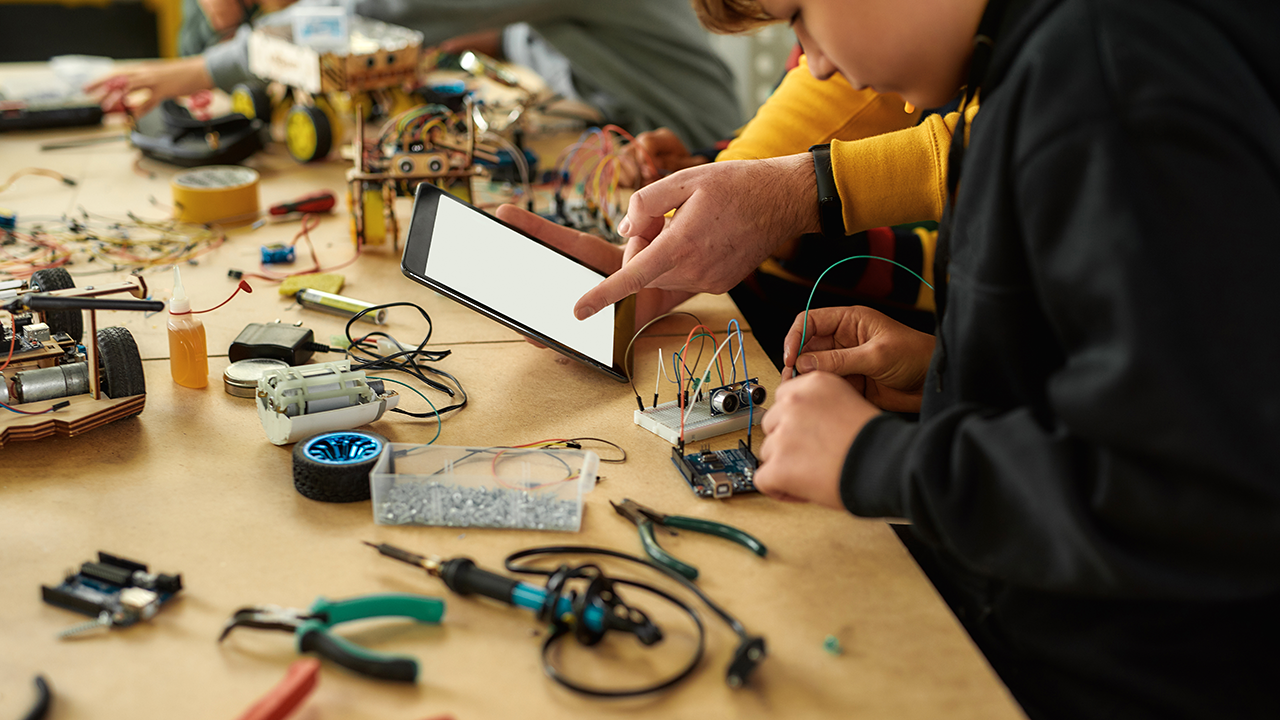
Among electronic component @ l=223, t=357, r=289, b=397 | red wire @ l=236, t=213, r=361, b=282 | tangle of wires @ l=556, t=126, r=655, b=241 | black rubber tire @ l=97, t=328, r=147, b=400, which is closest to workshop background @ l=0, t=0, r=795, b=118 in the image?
tangle of wires @ l=556, t=126, r=655, b=241

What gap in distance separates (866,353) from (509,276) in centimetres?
41

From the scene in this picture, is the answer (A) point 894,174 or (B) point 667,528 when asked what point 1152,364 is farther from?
(A) point 894,174

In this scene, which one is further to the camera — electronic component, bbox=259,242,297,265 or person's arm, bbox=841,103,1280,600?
electronic component, bbox=259,242,297,265

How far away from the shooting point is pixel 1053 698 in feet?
2.20

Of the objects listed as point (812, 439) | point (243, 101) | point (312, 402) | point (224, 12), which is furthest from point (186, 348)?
point (224, 12)

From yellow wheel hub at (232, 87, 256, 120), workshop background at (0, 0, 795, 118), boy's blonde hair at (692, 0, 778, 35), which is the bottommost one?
workshop background at (0, 0, 795, 118)

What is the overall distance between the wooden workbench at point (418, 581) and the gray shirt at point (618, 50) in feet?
4.26

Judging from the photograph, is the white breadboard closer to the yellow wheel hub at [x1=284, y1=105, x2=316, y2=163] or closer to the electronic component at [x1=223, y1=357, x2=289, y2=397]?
the electronic component at [x1=223, y1=357, x2=289, y2=397]

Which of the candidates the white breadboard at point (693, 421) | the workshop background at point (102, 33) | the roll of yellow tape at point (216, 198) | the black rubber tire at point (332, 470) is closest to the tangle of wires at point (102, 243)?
the roll of yellow tape at point (216, 198)

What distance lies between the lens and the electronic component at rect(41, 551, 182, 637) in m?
0.64

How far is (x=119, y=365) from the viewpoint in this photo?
90 centimetres

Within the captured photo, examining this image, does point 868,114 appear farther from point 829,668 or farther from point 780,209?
point 829,668

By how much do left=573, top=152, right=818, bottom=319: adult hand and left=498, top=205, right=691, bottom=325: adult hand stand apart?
0.36 feet

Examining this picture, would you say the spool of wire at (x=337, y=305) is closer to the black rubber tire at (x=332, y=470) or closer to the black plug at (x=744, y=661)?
the black rubber tire at (x=332, y=470)
